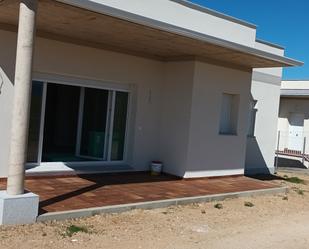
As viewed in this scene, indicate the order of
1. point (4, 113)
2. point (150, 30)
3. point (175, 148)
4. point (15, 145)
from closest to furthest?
point (15, 145), point (150, 30), point (4, 113), point (175, 148)

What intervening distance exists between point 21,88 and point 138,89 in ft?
20.0

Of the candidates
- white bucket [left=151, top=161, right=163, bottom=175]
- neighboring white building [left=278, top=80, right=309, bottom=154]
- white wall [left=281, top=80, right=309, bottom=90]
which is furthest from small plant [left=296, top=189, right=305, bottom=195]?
white wall [left=281, top=80, right=309, bottom=90]

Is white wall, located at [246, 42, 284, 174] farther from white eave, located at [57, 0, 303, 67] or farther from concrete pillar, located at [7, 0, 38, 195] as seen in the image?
concrete pillar, located at [7, 0, 38, 195]

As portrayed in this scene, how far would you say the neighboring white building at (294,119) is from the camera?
2392 cm

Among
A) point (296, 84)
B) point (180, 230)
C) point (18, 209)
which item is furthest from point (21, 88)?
point (296, 84)

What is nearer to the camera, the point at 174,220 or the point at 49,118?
the point at 174,220

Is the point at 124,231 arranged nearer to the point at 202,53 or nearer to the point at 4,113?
the point at 4,113

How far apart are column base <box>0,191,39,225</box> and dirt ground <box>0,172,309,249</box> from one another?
0.43 feet

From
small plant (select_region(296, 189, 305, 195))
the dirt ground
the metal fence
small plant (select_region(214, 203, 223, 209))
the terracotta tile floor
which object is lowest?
the dirt ground

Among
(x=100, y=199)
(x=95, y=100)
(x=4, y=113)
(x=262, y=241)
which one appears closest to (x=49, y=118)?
(x=95, y=100)

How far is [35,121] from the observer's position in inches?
440

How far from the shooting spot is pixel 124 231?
24.8 ft

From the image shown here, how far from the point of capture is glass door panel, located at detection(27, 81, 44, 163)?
36.4ft

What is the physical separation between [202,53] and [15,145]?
21.3 ft
